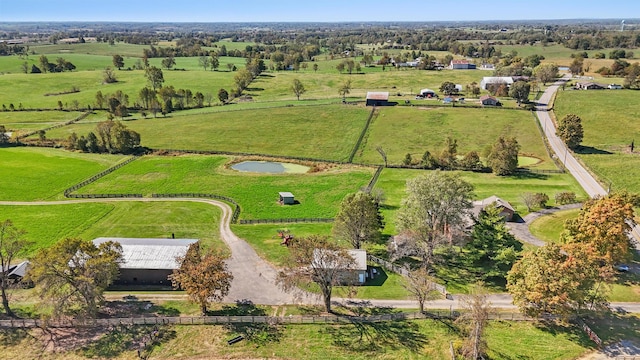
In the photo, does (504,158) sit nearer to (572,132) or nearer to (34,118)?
(572,132)

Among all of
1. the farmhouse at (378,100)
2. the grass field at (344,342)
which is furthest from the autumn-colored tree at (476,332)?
the farmhouse at (378,100)

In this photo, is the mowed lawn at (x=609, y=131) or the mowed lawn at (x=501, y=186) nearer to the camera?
the mowed lawn at (x=501, y=186)

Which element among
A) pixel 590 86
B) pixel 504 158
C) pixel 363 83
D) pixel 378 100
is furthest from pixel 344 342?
pixel 590 86

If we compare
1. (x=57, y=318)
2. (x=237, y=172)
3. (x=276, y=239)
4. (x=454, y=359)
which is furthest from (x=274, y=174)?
(x=454, y=359)

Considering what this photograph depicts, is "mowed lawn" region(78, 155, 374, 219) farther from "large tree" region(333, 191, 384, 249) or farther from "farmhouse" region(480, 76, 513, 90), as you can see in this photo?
"farmhouse" region(480, 76, 513, 90)

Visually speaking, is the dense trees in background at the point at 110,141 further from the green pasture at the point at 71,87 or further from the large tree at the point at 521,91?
the large tree at the point at 521,91

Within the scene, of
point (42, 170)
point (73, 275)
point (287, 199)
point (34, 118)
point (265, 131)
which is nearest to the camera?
point (73, 275)

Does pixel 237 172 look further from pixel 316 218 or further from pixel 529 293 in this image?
pixel 529 293
